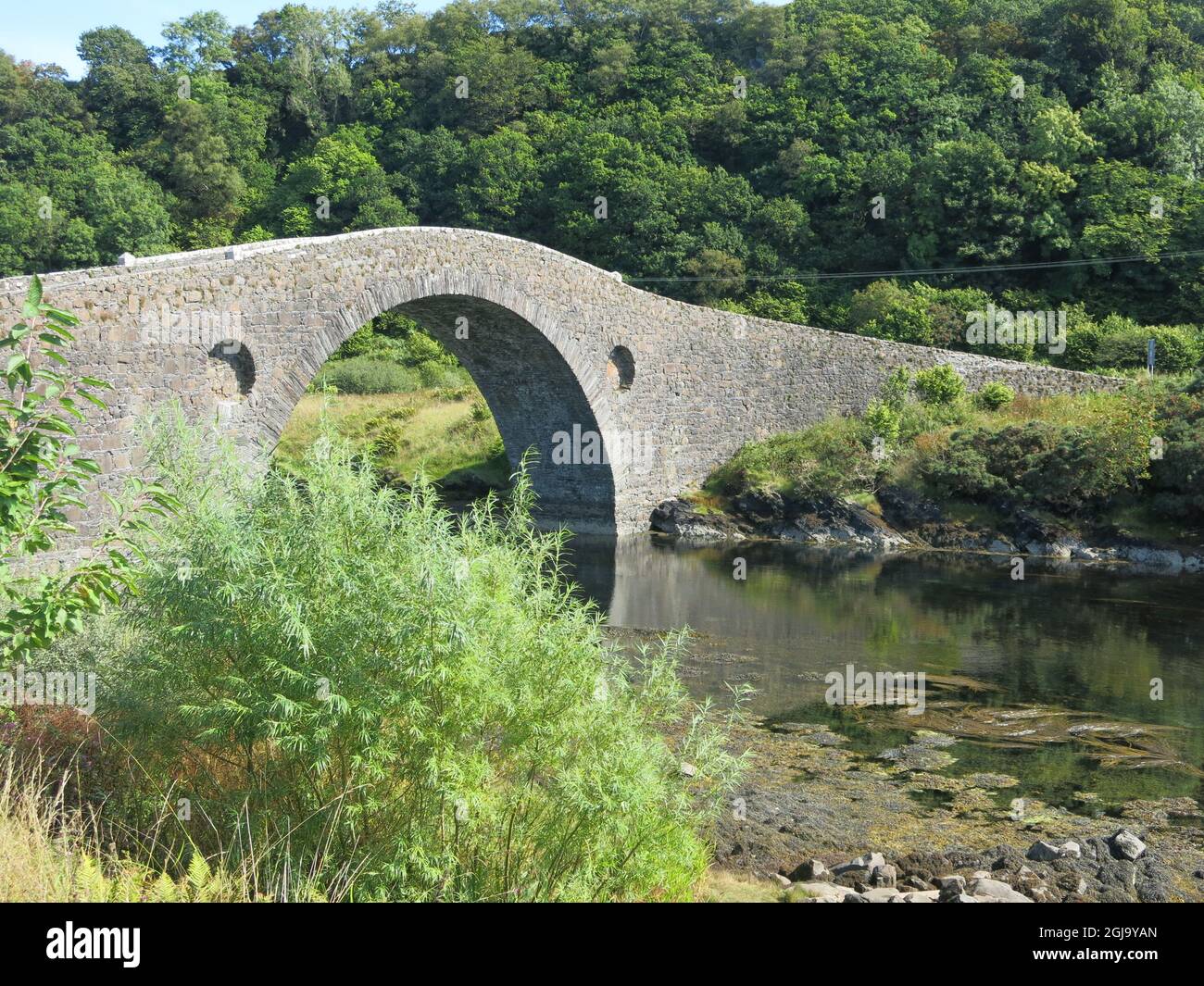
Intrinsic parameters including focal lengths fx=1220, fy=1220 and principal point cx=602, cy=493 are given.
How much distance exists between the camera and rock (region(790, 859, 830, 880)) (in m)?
7.79

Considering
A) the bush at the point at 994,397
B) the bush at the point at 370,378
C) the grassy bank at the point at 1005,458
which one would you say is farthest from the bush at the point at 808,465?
the bush at the point at 370,378

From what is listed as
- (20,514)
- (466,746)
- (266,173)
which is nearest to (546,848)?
(466,746)

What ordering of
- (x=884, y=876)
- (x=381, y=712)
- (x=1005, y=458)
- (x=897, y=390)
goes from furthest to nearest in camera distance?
(x=897, y=390) < (x=1005, y=458) < (x=884, y=876) < (x=381, y=712)

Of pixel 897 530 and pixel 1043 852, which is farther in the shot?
pixel 897 530

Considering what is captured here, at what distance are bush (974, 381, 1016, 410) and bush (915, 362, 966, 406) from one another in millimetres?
461

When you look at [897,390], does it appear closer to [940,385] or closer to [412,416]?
[940,385]

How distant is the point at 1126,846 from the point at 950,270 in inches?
1116

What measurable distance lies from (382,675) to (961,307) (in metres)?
29.2

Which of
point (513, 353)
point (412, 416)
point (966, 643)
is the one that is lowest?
point (966, 643)

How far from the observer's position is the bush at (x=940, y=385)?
2611 cm

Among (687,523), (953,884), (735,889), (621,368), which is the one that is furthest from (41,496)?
(687,523)

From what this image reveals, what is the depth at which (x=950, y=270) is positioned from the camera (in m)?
34.6

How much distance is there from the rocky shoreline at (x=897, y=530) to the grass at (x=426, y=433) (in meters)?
4.58
